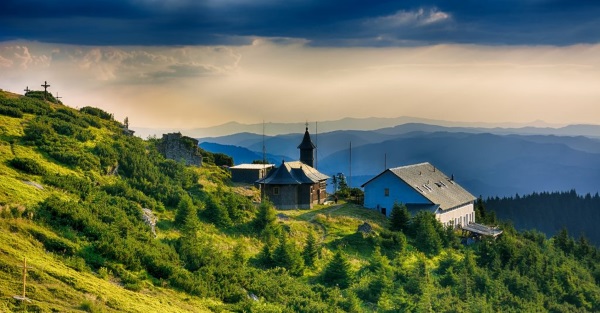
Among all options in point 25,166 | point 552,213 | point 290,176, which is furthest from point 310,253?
point 552,213

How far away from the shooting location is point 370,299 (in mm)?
39062

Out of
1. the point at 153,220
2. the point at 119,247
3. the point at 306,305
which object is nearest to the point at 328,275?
the point at 306,305

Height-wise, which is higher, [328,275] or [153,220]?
[153,220]

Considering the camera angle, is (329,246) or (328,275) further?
(329,246)

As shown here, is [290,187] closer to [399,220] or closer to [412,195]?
[399,220]

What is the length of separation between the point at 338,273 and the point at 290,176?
954 inches

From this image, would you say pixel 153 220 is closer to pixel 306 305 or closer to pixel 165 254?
pixel 165 254

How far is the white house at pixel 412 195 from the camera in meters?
67.4

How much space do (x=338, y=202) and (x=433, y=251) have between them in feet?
59.0

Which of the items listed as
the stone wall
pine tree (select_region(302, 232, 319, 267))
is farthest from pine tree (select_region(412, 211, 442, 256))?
the stone wall

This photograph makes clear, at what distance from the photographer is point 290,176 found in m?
63.7

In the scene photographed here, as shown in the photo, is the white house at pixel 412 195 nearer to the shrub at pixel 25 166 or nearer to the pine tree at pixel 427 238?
the pine tree at pixel 427 238

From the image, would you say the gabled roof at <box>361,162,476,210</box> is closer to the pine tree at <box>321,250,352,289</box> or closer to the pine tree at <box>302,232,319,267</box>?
the pine tree at <box>302,232,319,267</box>

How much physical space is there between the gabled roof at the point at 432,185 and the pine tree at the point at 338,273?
2847cm
